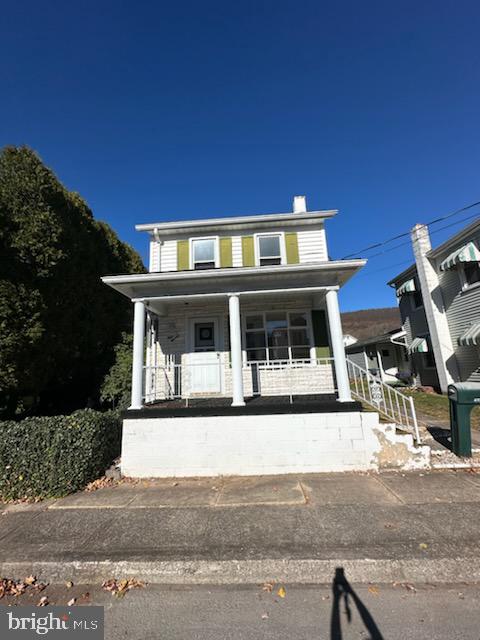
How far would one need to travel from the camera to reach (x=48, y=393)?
407 inches

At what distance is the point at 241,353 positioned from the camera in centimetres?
805

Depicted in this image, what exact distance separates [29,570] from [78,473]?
224 cm

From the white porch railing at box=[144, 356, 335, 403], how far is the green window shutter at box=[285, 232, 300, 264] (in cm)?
335

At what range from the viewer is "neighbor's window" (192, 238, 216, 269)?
384 inches

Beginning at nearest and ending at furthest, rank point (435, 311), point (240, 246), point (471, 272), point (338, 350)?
point (338, 350)
point (240, 246)
point (471, 272)
point (435, 311)

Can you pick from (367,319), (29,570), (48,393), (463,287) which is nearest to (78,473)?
(29,570)

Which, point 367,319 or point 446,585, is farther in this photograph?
point 367,319

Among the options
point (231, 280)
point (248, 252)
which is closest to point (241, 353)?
point (231, 280)

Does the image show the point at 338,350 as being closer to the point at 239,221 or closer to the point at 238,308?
the point at 238,308

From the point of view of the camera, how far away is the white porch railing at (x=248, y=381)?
8008 millimetres

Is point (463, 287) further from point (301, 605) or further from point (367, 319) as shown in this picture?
point (367, 319)

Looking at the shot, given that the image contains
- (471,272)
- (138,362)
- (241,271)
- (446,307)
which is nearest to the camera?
(138,362)

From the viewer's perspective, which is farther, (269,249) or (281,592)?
(269,249)

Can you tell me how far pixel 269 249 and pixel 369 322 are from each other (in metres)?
32.5
